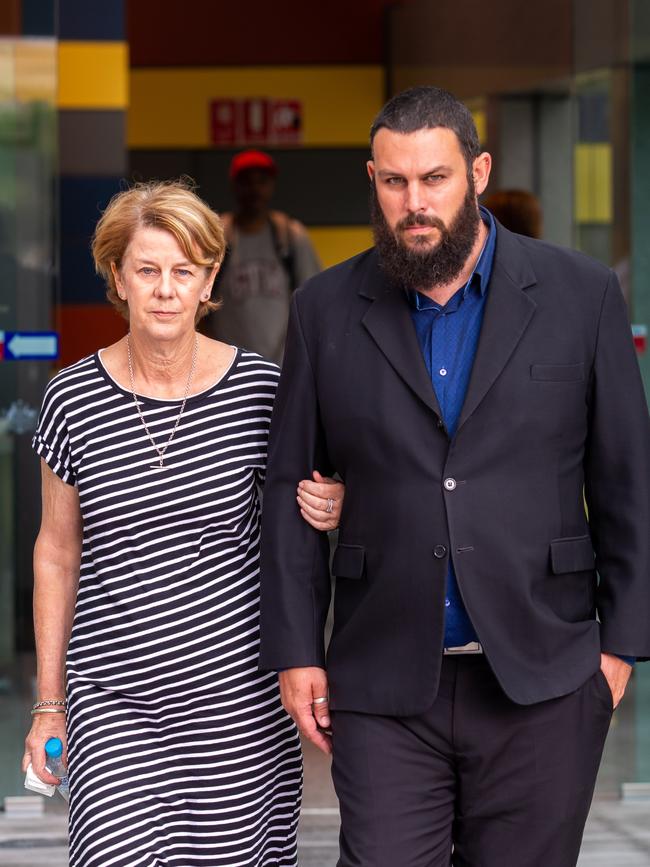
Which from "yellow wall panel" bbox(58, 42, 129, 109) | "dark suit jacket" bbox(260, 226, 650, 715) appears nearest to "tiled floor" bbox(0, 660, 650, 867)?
"dark suit jacket" bbox(260, 226, 650, 715)

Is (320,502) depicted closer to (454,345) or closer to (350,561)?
(350,561)

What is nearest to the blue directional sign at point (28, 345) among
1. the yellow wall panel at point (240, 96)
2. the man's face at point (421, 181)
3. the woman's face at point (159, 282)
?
the woman's face at point (159, 282)

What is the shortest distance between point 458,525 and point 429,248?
494 mm

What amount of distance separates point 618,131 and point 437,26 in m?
3.79

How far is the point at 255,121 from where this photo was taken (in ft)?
Result: 34.3

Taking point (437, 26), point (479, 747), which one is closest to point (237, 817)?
point (479, 747)

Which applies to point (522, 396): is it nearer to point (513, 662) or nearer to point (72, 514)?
point (513, 662)

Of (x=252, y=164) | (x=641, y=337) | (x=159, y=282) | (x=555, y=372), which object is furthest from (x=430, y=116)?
(x=252, y=164)

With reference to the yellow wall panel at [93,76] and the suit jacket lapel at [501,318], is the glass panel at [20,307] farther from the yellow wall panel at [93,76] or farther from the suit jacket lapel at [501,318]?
the suit jacket lapel at [501,318]

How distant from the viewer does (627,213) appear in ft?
19.5

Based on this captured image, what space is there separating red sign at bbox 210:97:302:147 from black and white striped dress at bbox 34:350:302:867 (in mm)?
7543

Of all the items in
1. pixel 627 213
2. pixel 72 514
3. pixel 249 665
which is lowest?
pixel 249 665

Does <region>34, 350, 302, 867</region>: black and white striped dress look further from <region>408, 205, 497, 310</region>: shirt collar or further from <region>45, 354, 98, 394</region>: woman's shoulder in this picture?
<region>408, 205, 497, 310</region>: shirt collar

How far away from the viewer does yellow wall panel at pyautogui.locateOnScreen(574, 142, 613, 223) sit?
6.35 metres
